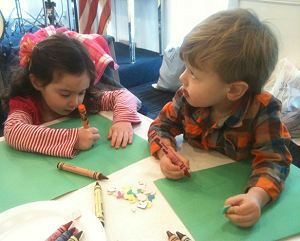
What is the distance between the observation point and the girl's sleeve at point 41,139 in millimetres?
846

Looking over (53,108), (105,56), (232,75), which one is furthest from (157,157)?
(105,56)

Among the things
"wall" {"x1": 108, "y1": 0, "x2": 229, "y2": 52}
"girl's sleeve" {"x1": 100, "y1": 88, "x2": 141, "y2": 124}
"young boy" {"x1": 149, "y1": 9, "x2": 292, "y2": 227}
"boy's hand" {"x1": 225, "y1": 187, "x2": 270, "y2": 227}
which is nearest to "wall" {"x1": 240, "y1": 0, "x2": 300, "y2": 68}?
"wall" {"x1": 108, "y1": 0, "x2": 229, "y2": 52}

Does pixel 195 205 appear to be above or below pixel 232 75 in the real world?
below

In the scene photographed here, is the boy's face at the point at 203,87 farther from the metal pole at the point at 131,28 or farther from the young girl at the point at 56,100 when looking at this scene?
the metal pole at the point at 131,28

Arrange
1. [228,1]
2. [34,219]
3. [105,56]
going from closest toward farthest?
1. [34,219]
2. [105,56]
3. [228,1]

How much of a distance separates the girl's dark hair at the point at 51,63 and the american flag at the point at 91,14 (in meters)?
1.74

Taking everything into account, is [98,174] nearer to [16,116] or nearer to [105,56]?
[16,116]

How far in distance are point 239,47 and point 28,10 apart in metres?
4.46

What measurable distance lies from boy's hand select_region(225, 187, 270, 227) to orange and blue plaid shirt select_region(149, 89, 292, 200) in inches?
1.9

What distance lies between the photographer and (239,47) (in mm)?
712

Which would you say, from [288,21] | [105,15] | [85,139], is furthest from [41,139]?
[105,15]

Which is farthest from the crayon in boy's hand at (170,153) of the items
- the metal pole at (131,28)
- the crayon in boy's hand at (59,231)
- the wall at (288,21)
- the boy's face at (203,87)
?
the metal pole at (131,28)

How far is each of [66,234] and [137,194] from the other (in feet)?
0.59

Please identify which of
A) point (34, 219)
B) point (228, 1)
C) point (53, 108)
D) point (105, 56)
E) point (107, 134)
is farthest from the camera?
point (228, 1)
